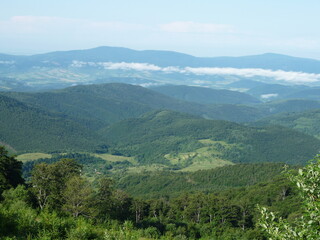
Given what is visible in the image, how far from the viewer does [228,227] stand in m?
73.9

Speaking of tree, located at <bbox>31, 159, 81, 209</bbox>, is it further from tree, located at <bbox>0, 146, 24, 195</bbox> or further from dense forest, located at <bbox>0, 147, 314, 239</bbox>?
tree, located at <bbox>0, 146, 24, 195</bbox>

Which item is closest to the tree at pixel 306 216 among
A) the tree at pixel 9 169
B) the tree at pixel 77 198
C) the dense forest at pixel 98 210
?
the dense forest at pixel 98 210

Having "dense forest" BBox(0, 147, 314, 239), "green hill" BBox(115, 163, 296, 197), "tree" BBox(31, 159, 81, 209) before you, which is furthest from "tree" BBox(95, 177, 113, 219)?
"green hill" BBox(115, 163, 296, 197)

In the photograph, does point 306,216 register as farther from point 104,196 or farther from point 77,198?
point 104,196

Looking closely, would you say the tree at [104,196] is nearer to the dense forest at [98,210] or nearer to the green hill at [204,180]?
the dense forest at [98,210]

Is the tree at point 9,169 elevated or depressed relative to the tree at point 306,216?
depressed

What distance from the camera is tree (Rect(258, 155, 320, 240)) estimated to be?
1397 centimetres

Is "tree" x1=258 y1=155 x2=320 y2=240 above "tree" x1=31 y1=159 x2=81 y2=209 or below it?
above

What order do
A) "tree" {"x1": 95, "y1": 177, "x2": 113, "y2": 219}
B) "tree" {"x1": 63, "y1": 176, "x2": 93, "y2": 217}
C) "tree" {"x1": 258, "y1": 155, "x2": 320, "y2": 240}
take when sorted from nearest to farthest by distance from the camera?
"tree" {"x1": 258, "y1": 155, "x2": 320, "y2": 240} → "tree" {"x1": 63, "y1": 176, "x2": 93, "y2": 217} → "tree" {"x1": 95, "y1": 177, "x2": 113, "y2": 219}

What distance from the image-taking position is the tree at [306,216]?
14.0 metres

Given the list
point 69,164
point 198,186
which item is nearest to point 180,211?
point 69,164

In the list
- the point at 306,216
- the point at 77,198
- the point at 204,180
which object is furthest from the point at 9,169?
the point at 204,180

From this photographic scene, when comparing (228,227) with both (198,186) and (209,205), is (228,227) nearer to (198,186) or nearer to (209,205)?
(209,205)

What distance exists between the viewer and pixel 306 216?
1427 cm
